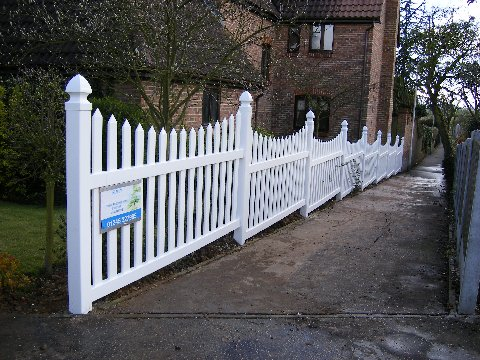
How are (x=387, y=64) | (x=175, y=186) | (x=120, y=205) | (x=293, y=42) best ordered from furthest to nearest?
1. (x=387, y=64)
2. (x=293, y=42)
3. (x=175, y=186)
4. (x=120, y=205)

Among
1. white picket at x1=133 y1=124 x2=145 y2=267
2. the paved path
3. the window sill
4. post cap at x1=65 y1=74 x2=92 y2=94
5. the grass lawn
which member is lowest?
the grass lawn

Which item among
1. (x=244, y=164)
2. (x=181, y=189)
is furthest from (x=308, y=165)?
(x=181, y=189)

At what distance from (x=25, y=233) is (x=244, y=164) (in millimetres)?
3302

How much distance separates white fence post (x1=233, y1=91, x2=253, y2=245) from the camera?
259 inches

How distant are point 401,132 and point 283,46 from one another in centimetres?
739

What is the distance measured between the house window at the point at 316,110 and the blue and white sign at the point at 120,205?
16.5 meters

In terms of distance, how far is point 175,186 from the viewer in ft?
16.8

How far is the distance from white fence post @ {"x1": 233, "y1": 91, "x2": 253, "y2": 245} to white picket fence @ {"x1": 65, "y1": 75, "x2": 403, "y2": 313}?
12 millimetres

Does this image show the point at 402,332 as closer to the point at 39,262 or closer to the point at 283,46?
the point at 39,262

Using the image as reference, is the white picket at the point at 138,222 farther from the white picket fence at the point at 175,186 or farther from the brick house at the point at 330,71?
the brick house at the point at 330,71

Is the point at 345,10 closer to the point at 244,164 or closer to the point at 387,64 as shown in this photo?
the point at 387,64

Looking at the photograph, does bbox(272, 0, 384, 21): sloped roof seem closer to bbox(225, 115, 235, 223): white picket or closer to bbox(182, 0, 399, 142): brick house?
bbox(182, 0, 399, 142): brick house

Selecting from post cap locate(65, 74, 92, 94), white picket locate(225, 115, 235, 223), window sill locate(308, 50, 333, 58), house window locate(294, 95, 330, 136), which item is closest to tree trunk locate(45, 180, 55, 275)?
post cap locate(65, 74, 92, 94)

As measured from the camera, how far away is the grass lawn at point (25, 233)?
609 cm
